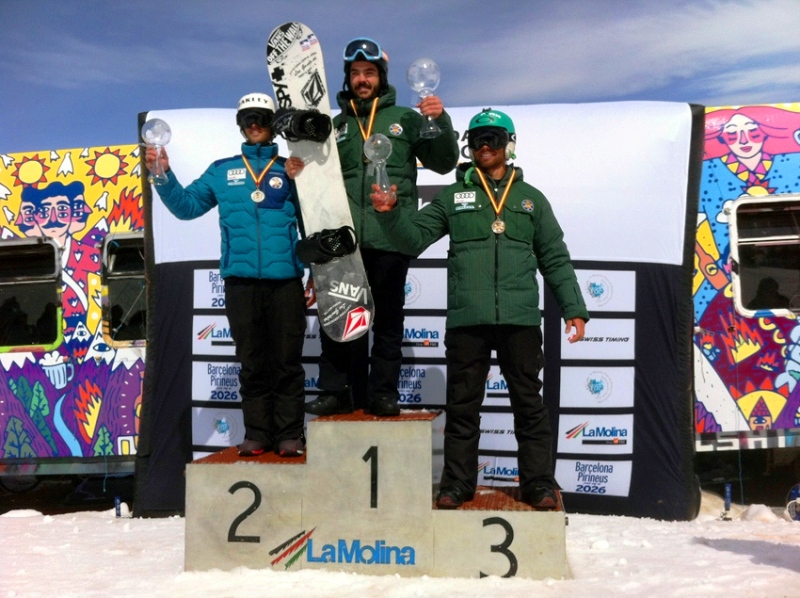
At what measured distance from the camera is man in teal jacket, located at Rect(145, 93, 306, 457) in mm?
3689

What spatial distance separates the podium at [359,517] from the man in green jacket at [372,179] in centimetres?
27

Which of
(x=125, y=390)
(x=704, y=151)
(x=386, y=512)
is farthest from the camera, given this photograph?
(x=125, y=390)

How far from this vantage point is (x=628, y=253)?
478 cm

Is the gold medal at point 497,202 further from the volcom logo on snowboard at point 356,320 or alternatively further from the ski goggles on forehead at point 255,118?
the ski goggles on forehead at point 255,118

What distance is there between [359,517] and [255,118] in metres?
2.02

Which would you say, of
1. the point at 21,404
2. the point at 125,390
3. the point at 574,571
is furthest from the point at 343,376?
the point at 21,404

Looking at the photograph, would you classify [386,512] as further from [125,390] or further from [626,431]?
[125,390]

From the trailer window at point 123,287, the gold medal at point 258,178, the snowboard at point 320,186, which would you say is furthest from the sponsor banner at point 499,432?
the trailer window at point 123,287

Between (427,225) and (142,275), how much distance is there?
3.09m

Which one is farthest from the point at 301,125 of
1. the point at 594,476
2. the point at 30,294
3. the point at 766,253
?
the point at 30,294

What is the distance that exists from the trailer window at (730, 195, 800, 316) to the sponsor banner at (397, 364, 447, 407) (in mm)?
2074

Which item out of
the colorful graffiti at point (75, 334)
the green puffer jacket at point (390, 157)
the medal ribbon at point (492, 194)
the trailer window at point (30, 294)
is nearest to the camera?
the medal ribbon at point (492, 194)

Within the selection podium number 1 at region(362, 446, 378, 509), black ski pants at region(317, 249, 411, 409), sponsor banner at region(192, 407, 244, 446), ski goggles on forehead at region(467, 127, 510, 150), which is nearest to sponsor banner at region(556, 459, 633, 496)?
black ski pants at region(317, 249, 411, 409)

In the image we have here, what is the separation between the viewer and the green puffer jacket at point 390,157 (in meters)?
3.66
